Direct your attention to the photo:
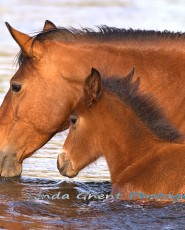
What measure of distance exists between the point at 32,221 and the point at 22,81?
1.56m

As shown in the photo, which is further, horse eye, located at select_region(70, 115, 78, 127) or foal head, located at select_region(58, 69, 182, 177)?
horse eye, located at select_region(70, 115, 78, 127)

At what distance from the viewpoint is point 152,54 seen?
8039mm

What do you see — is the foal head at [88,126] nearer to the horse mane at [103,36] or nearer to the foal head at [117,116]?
the foal head at [117,116]

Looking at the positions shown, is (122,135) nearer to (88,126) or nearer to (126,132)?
(126,132)

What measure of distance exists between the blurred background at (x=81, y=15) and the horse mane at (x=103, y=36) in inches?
180

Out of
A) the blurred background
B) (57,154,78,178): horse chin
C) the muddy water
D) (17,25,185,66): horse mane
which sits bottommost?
the muddy water

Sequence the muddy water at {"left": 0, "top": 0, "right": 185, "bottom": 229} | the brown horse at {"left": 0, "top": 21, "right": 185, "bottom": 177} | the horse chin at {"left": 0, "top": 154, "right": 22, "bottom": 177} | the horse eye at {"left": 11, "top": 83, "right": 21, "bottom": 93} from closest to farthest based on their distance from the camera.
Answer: the muddy water at {"left": 0, "top": 0, "right": 185, "bottom": 229}
the brown horse at {"left": 0, "top": 21, "right": 185, "bottom": 177}
the horse eye at {"left": 11, "top": 83, "right": 21, "bottom": 93}
the horse chin at {"left": 0, "top": 154, "right": 22, "bottom": 177}

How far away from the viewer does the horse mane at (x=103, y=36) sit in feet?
26.6

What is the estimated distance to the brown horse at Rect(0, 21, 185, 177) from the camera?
26.1 ft

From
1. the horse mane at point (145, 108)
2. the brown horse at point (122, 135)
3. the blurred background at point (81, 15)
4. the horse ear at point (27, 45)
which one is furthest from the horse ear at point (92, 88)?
the blurred background at point (81, 15)

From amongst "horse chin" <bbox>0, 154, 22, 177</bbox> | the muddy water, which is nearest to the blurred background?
the muddy water

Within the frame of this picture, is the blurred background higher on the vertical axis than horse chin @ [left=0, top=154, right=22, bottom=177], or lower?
higher

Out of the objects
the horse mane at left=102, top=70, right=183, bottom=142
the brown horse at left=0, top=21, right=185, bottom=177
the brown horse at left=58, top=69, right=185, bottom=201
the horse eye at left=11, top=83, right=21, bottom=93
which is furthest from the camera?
the horse eye at left=11, top=83, right=21, bottom=93

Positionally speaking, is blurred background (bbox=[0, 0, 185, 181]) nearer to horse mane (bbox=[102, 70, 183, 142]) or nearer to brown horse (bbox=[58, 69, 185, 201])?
brown horse (bbox=[58, 69, 185, 201])
